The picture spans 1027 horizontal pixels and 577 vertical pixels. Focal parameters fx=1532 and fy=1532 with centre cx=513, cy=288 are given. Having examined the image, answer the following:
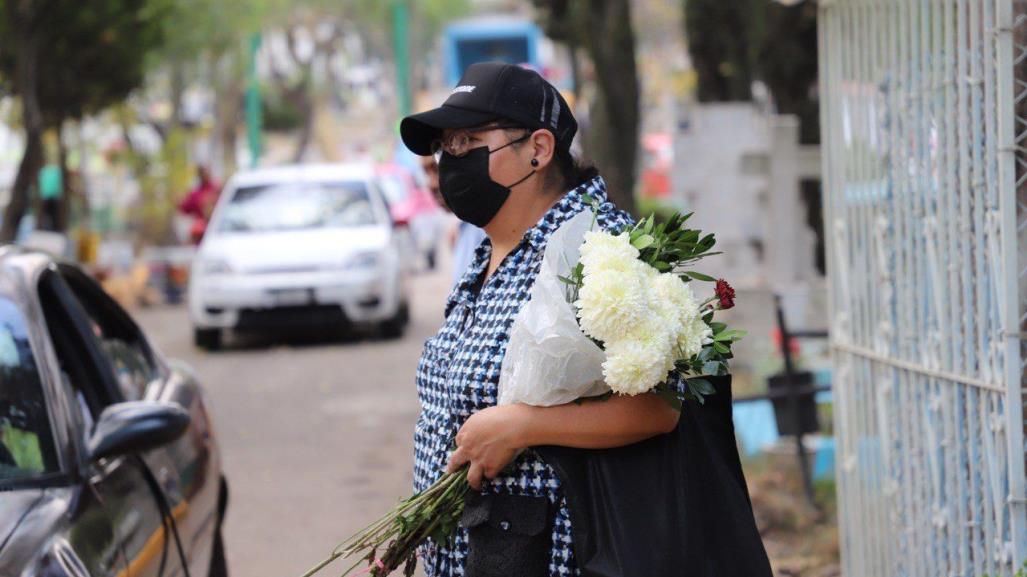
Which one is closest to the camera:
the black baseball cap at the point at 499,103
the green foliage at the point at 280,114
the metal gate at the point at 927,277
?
the black baseball cap at the point at 499,103

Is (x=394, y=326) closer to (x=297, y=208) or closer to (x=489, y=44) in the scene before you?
(x=297, y=208)

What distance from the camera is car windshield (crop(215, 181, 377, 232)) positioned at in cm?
1532

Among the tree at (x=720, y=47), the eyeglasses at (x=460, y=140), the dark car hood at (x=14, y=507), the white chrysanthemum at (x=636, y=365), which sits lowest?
the dark car hood at (x=14, y=507)

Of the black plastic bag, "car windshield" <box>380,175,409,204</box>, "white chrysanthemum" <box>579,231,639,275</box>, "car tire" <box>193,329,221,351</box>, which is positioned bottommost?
"car tire" <box>193,329,221,351</box>

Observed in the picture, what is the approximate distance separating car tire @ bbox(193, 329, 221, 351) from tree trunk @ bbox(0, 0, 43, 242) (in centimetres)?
298

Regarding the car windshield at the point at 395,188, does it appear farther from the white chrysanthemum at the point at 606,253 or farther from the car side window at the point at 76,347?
the white chrysanthemum at the point at 606,253

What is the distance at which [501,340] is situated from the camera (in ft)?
10.1

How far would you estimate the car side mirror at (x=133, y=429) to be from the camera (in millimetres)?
4117

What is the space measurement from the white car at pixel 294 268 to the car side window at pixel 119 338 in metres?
8.92

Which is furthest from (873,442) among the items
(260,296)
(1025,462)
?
(260,296)

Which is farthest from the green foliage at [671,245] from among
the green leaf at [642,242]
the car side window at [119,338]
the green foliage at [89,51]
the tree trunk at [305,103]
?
the tree trunk at [305,103]

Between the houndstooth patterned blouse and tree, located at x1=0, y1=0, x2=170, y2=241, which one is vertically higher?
tree, located at x1=0, y1=0, x2=170, y2=241

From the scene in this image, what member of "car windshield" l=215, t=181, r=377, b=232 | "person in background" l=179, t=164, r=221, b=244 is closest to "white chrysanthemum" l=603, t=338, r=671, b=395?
"car windshield" l=215, t=181, r=377, b=232

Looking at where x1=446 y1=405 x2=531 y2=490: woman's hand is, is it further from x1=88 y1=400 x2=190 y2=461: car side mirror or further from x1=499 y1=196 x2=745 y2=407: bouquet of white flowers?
x1=88 y1=400 x2=190 y2=461: car side mirror
